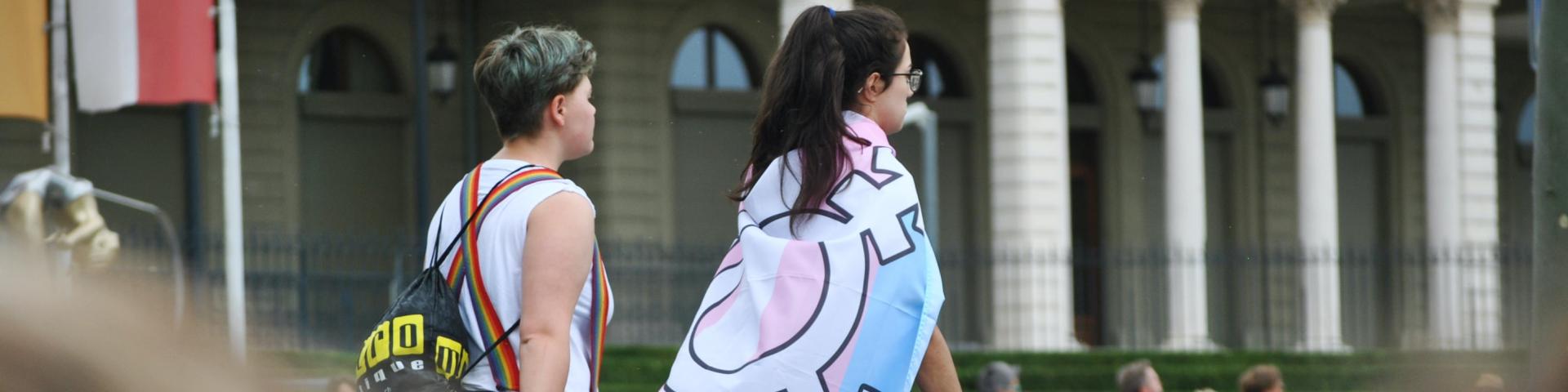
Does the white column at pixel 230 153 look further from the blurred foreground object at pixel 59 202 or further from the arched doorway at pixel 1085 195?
the arched doorway at pixel 1085 195

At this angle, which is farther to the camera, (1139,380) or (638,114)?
(638,114)

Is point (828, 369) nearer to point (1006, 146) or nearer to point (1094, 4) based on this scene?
point (1006, 146)

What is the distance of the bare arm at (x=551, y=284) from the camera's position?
3023mm

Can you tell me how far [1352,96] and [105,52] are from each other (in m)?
22.8

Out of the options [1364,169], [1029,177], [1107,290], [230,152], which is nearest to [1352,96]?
[1364,169]

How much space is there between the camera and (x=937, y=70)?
2842 cm

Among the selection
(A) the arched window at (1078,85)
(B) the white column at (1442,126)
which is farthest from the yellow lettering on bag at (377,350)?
(A) the arched window at (1078,85)

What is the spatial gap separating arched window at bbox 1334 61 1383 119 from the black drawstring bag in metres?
30.5

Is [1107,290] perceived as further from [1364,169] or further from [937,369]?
[937,369]

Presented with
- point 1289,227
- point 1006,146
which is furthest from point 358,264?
point 1289,227

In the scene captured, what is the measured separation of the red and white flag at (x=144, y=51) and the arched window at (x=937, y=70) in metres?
15.5

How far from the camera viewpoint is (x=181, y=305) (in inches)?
37.9

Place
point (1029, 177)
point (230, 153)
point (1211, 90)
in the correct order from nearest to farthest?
point (230, 153)
point (1029, 177)
point (1211, 90)

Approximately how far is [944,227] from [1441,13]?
281 inches
